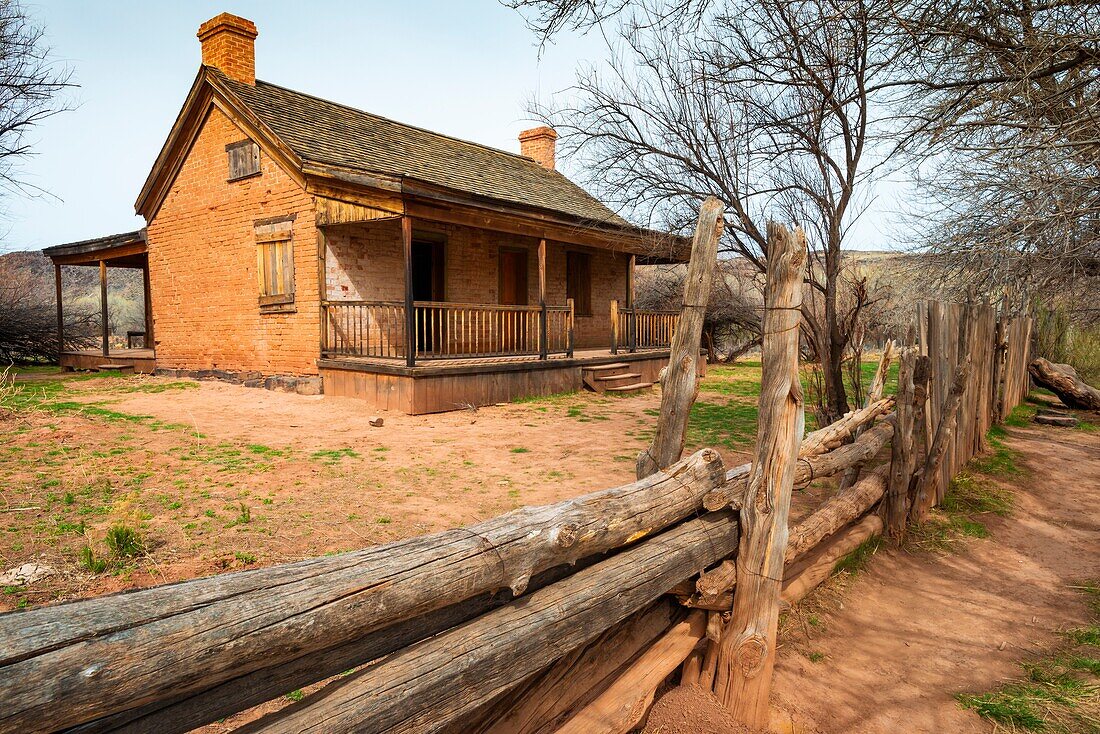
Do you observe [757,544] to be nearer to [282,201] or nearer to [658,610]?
[658,610]

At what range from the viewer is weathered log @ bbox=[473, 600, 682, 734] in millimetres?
2381

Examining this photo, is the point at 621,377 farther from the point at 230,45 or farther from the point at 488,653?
the point at 488,653

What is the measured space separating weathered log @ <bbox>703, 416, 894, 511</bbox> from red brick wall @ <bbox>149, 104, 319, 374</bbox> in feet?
32.6

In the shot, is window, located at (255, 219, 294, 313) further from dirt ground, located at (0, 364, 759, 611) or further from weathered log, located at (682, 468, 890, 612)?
weathered log, located at (682, 468, 890, 612)

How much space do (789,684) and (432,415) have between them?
7958 mm

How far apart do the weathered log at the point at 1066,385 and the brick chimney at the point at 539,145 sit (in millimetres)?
14990

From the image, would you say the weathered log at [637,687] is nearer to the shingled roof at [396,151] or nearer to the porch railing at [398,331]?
the porch railing at [398,331]

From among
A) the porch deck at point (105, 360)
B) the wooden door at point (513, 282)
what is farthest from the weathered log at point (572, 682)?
the porch deck at point (105, 360)

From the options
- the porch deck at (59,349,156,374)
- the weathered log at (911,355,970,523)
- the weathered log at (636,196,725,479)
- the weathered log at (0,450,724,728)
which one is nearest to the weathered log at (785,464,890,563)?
the weathered log at (911,355,970,523)

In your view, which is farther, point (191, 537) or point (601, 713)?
point (191, 537)

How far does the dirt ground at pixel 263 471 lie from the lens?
14.6ft

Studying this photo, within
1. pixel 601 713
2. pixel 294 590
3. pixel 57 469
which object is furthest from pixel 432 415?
pixel 294 590

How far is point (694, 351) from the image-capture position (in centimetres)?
332

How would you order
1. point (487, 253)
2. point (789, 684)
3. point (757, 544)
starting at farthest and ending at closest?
point (487, 253) < point (789, 684) < point (757, 544)
